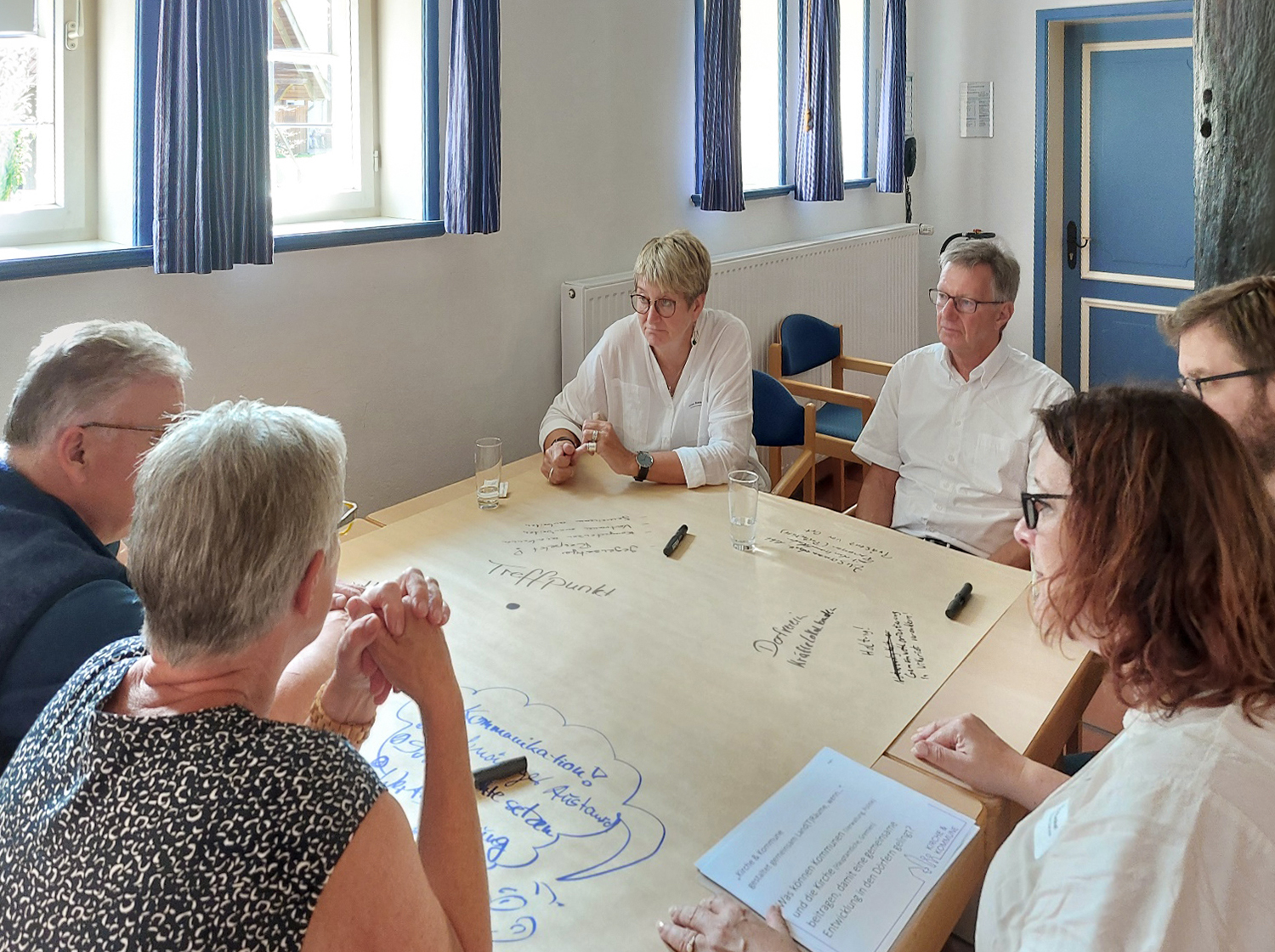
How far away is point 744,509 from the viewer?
204cm

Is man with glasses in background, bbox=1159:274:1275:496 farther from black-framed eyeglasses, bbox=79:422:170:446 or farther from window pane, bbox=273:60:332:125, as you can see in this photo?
window pane, bbox=273:60:332:125

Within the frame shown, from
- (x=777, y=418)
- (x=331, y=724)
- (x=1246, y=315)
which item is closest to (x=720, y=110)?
(x=777, y=418)

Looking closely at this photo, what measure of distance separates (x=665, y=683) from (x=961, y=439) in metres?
1.36

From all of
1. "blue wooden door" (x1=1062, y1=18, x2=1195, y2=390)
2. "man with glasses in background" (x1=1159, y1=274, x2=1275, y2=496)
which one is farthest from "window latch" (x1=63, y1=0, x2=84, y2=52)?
"blue wooden door" (x1=1062, y1=18, x2=1195, y2=390)

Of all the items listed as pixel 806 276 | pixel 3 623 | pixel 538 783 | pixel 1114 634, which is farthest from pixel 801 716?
pixel 806 276

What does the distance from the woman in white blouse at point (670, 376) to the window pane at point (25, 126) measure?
136 centimetres

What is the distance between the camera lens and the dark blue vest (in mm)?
1127

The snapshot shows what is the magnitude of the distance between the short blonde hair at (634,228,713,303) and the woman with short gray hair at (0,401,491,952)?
1657mm

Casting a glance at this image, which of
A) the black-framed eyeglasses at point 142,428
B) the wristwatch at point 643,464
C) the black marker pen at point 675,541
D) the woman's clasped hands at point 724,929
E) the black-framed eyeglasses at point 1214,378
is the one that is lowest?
the woman's clasped hands at point 724,929

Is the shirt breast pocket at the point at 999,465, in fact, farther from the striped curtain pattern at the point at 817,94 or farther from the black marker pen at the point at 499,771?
the striped curtain pattern at the point at 817,94

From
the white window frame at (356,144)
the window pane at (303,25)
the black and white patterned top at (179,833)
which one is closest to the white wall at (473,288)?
the white window frame at (356,144)

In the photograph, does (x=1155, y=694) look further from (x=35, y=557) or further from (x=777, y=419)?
(x=777, y=419)

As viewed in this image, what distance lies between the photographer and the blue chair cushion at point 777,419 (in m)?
3.09

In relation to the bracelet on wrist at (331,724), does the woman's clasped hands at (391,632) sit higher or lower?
higher
